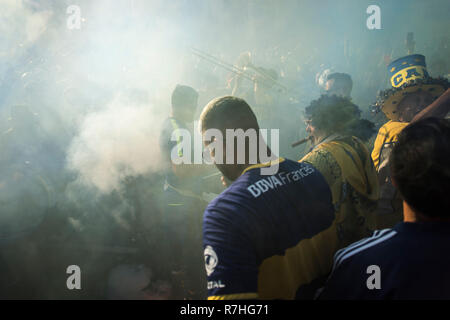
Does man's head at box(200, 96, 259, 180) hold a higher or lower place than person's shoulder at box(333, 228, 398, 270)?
higher

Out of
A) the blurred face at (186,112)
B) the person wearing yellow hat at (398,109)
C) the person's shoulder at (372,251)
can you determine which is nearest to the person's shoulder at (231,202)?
the person's shoulder at (372,251)

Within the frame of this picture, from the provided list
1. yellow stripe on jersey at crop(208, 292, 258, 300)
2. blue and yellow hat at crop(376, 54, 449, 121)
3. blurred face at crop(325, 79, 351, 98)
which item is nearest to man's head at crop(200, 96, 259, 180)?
yellow stripe on jersey at crop(208, 292, 258, 300)

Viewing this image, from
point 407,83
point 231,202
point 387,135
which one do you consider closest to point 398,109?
point 407,83

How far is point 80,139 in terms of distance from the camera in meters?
5.89

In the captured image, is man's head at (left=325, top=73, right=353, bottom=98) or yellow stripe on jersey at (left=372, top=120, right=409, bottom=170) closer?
yellow stripe on jersey at (left=372, top=120, right=409, bottom=170)

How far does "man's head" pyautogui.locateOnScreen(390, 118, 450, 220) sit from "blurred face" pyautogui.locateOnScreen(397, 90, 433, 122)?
239cm

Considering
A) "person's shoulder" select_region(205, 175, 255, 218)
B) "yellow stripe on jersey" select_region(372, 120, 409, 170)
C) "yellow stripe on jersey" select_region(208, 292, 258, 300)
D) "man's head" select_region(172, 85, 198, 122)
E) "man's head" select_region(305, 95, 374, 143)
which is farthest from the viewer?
"man's head" select_region(172, 85, 198, 122)

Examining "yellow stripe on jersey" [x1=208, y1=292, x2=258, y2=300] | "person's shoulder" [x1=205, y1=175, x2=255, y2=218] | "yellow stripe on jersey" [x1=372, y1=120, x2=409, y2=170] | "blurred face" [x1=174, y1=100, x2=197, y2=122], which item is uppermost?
"blurred face" [x1=174, y1=100, x2=197, y2=122]

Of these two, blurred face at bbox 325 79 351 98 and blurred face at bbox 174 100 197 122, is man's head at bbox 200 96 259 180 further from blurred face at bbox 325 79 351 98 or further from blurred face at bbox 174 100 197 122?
blurred face at bbox 325 79 351 98

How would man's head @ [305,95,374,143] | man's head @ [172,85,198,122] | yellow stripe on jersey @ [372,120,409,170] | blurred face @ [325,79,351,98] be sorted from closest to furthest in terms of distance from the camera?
man's head @ [305,95,374,143]
yellow stripe on jersey @ [372,120,409,170]
man's head @ [172,85,198,122]
blurred face @ [325,79,351,98]

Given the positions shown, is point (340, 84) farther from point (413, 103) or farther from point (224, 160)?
point (224, 160)

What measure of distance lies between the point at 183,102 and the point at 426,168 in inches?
127

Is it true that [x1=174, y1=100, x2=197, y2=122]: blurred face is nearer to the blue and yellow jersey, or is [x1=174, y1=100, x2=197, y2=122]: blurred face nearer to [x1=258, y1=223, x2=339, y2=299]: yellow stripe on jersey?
the blue and yellow jersey

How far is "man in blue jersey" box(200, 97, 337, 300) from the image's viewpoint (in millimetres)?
1062
